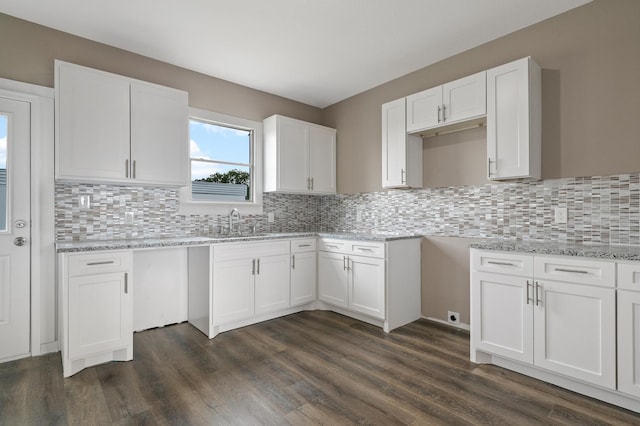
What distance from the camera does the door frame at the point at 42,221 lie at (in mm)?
2756

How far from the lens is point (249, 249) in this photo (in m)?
3.41

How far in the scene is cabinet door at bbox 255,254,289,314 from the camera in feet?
11.4

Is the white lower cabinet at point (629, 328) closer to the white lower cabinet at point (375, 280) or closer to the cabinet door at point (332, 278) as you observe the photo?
the white lower cabinet at point (375, 280)

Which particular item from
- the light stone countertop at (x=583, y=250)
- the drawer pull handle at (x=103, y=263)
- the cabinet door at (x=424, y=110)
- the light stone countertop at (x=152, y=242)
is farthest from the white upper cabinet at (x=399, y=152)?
the drawer pull handle at (x=103, y=263)

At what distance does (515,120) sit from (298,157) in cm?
244

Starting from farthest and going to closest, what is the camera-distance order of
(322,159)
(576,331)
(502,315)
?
(322,159) → (502,315) → (576,331)

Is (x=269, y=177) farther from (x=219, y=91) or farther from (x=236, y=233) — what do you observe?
(x=219, y=91)

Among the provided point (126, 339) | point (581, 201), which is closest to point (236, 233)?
point (126, 339)

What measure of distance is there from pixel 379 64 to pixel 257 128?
5.38 feet

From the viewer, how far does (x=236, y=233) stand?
3959 mm

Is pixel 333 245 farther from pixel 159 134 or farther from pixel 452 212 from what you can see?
pixel 159 134

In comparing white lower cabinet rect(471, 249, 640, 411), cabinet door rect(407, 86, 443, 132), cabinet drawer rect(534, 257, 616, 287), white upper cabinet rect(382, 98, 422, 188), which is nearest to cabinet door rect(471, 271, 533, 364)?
white lower cabinet rect(471, 249, 640, 411)

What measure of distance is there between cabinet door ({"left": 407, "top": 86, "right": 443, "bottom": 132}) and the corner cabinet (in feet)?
9.44

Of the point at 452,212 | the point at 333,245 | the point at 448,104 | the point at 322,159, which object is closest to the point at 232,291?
the point at 333,245
